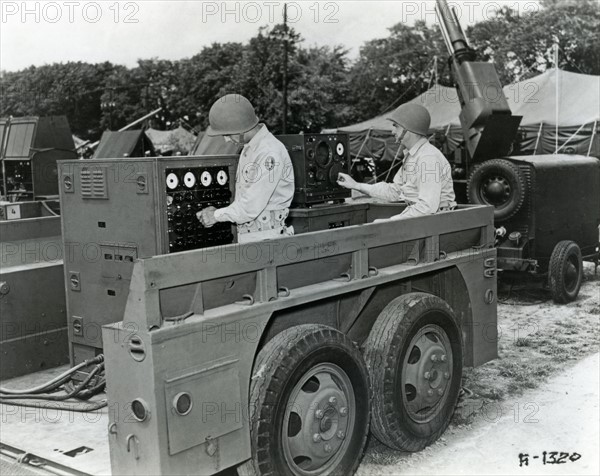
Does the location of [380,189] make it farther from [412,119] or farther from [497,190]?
[497,190]

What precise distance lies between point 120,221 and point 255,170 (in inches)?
35.1

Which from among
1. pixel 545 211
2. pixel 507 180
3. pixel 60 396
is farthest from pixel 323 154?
pixel 545 211

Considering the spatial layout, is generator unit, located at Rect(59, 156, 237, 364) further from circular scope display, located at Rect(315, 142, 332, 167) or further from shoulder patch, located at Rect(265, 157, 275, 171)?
circular scope display, located at Rect(315, 142, 332, 167)

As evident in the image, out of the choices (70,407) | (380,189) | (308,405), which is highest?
(380,189)

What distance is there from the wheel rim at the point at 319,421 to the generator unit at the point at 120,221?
4.06ft

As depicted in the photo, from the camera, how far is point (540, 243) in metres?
9.38

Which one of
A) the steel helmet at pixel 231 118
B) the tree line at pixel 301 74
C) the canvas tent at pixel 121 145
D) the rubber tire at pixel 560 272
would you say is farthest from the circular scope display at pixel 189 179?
the tree line at pixel 301 74

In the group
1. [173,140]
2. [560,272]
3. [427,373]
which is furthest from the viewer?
[173,140]

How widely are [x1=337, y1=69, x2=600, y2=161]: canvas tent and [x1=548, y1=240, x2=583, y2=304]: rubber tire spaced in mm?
7623

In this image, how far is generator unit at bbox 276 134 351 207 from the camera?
230 inches

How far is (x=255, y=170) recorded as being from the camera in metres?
4.70

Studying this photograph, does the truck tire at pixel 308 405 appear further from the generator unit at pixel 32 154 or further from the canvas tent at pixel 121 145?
the canvas tent at pixel 121 145

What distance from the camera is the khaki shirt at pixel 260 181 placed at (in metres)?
4.53

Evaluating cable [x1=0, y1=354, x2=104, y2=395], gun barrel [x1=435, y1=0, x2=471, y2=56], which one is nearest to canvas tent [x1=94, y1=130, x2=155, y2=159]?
gun barrel [x1=435, y1=0, x2=471, y2=56]
